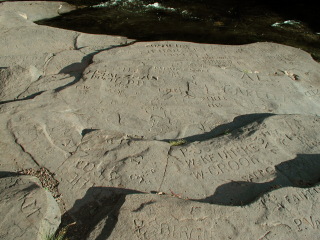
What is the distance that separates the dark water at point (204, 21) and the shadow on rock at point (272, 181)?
4.32 meters

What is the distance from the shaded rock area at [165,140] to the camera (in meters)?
2.40

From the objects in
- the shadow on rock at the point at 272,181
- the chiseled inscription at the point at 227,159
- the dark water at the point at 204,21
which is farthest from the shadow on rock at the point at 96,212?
the dark water at the point at 204,21

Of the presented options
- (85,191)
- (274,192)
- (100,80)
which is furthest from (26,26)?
(274,192)

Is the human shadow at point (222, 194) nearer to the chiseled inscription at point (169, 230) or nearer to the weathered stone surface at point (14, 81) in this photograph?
the chiseled inscription at point (169, 230)

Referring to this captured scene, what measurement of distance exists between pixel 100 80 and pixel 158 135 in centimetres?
138

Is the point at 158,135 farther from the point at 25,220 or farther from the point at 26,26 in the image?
the point at 26,26

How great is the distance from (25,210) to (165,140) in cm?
193

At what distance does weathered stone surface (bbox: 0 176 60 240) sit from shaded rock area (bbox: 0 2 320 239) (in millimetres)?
18

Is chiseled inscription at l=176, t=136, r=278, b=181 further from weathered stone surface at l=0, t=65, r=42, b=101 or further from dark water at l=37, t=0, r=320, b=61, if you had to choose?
dark water at l=37, t=0, r=320, b=61

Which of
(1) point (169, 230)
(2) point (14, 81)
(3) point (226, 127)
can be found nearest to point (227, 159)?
(3) point (226, 127)

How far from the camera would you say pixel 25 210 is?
234 centimetres

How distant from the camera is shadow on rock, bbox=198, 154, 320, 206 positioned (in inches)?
110

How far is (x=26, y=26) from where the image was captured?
644 cm

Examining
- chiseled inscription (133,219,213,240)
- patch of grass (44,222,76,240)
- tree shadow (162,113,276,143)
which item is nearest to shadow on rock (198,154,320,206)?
chiseled inscription (133,219,213,240)
